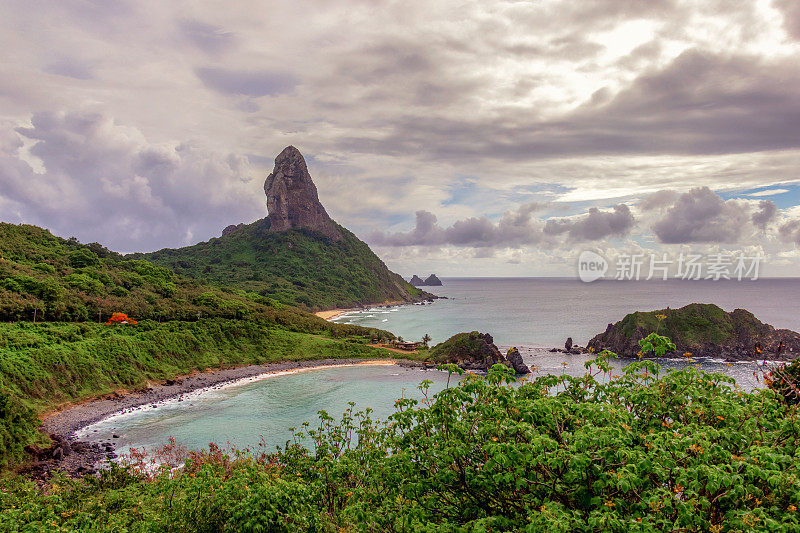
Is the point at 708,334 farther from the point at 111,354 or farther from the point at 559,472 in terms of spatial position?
the point at 111,354

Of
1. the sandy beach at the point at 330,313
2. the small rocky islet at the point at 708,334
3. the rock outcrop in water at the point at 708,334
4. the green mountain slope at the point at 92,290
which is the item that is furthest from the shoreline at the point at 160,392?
the sandy beach at the point at 330,313

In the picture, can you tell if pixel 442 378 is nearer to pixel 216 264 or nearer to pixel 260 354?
pixel 260 354

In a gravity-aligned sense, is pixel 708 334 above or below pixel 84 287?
below

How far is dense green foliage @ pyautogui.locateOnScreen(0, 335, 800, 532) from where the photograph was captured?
612 cm

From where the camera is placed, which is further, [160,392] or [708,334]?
[708,334]

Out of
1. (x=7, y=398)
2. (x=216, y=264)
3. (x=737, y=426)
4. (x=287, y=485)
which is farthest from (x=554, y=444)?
(x=216, y=264)

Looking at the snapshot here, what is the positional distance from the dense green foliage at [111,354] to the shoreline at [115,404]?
4.81 ft

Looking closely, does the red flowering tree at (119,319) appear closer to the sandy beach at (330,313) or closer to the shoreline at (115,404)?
the shoreline at (115,404)

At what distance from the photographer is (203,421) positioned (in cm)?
4259

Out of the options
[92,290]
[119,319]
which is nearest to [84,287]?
[92,290]

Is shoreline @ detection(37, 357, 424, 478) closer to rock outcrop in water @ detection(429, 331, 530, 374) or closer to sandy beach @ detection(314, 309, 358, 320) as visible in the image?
rock outcrop in water @ detection(429, 331, 530, 374)

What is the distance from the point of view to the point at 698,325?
77.8 meters

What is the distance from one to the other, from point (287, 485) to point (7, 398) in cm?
3286

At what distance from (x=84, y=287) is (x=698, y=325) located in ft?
359
